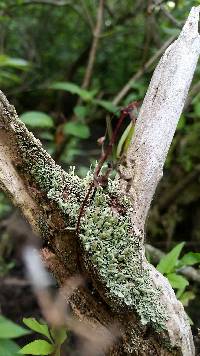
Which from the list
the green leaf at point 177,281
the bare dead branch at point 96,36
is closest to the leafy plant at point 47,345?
the green leaf at point 177,281

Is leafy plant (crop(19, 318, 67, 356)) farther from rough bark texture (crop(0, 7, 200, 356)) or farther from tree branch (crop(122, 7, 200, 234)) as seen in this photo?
tree branch (crop(122, 7, 200, 234))

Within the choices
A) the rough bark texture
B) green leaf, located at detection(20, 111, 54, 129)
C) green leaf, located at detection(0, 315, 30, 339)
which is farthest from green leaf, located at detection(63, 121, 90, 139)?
the rough bark texture

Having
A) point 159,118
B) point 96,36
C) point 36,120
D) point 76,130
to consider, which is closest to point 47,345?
point 159,118

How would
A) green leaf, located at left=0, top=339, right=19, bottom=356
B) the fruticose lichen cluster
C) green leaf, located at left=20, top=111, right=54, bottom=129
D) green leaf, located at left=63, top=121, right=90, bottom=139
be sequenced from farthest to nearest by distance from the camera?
1. green leaf, located at left=63, top=121, right=90, bottom=139
2. green leaf, located at left=20, top=111, right=54, bottom=129
3. green leaf, located at left=0, top=339, right=19, bottom=356
4. the fruticose lichen cluster

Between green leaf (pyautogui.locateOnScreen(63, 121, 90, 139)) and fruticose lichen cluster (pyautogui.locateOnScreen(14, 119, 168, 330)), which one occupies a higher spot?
green leaf (pyautogui.locateOnScreen(63, 121, 90, 139))

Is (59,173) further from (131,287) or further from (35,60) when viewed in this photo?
(35,60)

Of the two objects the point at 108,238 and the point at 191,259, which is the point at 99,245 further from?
the point at 191,259

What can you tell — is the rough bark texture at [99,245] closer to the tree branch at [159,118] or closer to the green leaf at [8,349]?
the tree branch at [159,118]
